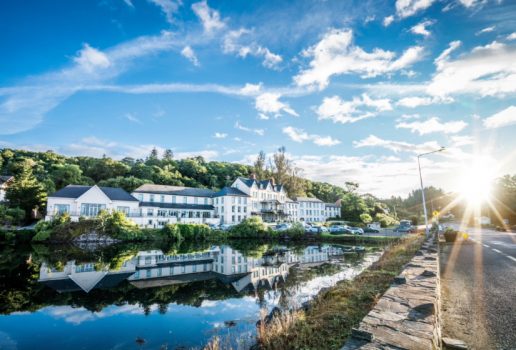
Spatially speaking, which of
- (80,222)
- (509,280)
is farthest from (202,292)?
(80,222)

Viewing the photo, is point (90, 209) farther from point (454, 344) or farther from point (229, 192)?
point (454, 344)

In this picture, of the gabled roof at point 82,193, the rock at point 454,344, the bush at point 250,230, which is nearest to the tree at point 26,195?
the gabled roof at point 82,193

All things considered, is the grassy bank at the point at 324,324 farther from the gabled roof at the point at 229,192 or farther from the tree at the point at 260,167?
the tree at the point at 260,167

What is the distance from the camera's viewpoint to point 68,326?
9102 millimetres

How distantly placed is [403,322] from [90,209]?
164ft

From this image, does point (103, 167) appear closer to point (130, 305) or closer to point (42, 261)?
point (42, 261)

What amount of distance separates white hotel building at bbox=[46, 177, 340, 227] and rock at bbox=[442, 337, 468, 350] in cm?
4784

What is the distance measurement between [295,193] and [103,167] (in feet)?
190

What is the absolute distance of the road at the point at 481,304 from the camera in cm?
519

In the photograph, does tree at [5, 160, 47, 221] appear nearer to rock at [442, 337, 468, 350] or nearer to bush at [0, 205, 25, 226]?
bush at [0, 205, 25, 226]

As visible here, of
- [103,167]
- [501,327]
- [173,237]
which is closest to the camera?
[501,327]

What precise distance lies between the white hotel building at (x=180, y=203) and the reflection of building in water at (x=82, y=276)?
2642 centimetres

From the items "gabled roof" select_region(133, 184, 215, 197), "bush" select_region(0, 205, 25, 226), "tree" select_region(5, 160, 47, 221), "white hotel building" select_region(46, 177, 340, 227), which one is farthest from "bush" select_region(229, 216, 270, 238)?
"tree" select_region(5, 160, 47, 221)

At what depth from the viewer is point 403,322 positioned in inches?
182
